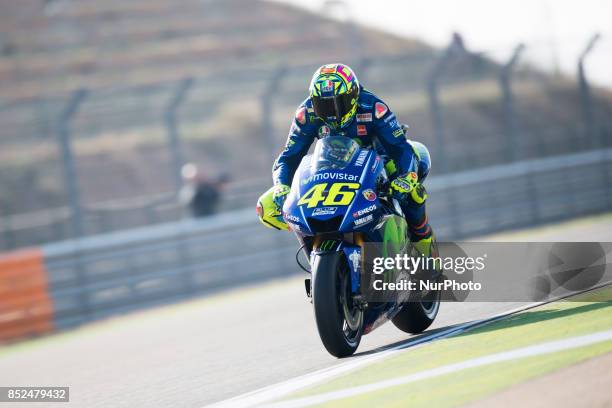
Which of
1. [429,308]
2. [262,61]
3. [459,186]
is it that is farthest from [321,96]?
[262,61]

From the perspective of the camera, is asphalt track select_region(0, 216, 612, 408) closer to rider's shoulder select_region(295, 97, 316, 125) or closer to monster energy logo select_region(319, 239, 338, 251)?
monster energy logo select_region(319, 239, 338, 251)

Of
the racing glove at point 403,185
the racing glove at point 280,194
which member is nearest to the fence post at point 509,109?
the racing glove at point 403,185

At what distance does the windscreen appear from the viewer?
604 centimetres

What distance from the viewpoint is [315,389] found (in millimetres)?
5156

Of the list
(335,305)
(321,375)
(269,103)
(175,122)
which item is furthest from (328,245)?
(269,103)

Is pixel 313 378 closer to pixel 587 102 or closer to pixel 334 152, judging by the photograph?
pixel 334 152

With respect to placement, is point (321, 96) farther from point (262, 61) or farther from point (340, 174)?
point (262, 61)

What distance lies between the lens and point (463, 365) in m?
5.08

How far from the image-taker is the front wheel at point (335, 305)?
219 inches

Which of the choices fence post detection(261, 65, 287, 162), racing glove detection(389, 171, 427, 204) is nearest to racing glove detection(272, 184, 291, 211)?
racing glove detection(389, 171, 427, 204)

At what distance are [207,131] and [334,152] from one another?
25.5 m

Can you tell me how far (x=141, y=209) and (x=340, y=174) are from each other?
38.6 feet

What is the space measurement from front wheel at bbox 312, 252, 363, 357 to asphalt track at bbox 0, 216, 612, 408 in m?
0.16

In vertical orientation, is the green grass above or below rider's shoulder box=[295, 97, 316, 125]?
below
